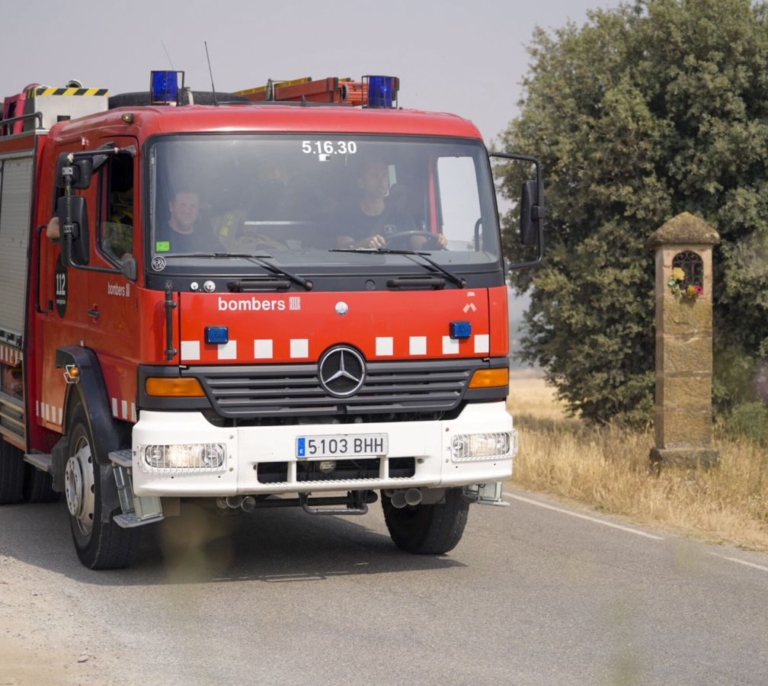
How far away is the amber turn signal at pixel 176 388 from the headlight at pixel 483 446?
1585mm

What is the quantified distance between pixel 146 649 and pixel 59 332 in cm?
347

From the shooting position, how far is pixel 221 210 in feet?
28.3

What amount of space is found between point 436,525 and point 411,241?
2.01 m

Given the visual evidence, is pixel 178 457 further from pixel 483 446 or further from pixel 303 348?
pixel 483 446

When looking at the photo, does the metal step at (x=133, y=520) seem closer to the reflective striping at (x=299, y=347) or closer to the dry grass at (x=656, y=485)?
the reflective striping at (x=299, y=347)

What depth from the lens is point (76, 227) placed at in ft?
29.6

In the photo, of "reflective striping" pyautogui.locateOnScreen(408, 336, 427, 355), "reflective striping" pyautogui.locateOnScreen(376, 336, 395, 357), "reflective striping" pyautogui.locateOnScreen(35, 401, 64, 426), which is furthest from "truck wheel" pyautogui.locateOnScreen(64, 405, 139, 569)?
"reflective striping" pyautogui.locateOnScreen(408, 336, 427, 355)

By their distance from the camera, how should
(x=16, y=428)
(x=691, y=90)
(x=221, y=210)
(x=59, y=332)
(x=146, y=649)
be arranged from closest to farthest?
1. (x=146, y=649)
2. (x=221, y=210)
3. (x=59, y=332)
4. (x=16, y=428)
5. (x=691, y=90)

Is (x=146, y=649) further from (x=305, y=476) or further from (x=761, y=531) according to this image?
(x=761, y=531)

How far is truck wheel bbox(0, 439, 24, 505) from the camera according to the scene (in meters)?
12.1

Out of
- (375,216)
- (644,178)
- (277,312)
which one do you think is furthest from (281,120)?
(644,178)

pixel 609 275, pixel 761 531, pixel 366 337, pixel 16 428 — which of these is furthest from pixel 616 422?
pixel 366 337

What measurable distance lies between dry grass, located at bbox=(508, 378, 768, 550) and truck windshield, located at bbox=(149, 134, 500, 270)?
3.45 m

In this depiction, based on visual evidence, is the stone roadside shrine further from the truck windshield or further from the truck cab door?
the truck cab door
